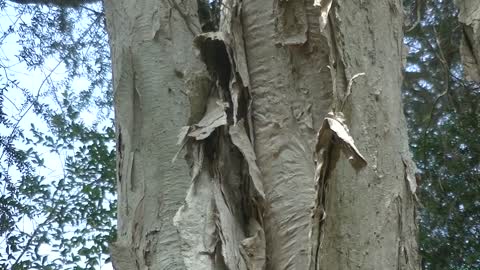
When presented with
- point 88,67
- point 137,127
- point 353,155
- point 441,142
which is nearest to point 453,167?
point 441,142

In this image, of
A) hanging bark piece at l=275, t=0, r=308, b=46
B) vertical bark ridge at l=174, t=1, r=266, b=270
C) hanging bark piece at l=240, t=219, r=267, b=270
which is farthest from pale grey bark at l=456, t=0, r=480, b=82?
hanging bark piece at l=240, t=219, r=267, b=270

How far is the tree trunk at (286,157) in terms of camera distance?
156 cm

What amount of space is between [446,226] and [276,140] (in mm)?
3546

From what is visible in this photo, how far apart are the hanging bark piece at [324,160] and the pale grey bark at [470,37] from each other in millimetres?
490

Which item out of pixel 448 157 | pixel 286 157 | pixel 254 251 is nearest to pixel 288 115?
pixel 286 157

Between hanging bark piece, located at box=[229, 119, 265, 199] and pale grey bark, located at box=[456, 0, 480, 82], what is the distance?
1.75ft

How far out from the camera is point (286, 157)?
1707mm

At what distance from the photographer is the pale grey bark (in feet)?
5.79

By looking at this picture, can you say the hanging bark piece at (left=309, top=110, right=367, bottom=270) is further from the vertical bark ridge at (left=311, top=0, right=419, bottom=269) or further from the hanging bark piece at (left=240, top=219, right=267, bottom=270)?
the hanging bark piece at (left=240, top=219, right=267, bottom=270)

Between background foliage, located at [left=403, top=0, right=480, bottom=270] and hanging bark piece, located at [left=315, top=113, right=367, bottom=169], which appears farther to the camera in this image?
background foliage, located at [left=403, top=0, right=480, bottom=270]

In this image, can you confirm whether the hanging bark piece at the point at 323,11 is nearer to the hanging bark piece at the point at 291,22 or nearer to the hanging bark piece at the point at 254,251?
the hanging bark piece at the point at 291,22

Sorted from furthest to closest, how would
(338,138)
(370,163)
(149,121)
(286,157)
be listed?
(149,121) → (286,157) → (370,163) → (338,138)

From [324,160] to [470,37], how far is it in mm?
567

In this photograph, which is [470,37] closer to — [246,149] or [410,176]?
[410,176]
